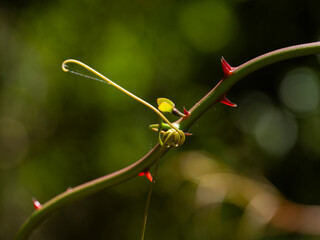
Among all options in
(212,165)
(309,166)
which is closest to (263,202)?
(212,165)

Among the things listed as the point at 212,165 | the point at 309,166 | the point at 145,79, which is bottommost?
the point at 309,166

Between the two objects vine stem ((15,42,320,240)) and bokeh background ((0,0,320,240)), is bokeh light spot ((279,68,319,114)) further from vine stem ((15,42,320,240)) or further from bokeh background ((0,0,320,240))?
vine stem ((15,42,320,240))

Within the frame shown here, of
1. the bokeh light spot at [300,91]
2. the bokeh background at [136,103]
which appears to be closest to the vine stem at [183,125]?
the bokeh background at [136,103]

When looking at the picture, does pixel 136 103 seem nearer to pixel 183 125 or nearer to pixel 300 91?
pixel 300 91

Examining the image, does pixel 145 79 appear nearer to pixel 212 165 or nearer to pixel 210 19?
pixel 210 19

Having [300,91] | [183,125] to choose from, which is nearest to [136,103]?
[300,91]

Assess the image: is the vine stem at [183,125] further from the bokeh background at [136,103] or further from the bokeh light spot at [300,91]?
the bokeh light spot at [300,91]
